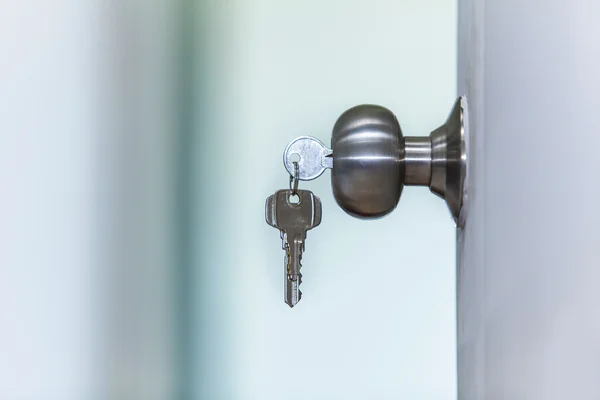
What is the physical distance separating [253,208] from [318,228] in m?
0.09

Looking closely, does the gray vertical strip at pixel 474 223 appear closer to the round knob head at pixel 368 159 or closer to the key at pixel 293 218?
the round knob head at pixel 368 159

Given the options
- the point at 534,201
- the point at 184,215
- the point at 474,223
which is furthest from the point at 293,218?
the point at 534,201

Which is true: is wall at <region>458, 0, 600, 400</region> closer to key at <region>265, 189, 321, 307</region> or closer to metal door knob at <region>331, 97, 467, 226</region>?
metal door knob at <region>331, 97, 467, 226</region>

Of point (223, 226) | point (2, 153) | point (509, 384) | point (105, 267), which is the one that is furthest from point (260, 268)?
point (509, 384)

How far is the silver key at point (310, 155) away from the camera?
0.58 meters

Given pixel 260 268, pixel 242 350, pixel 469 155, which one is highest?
pixel 469 155

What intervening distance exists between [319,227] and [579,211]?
1.63 ft

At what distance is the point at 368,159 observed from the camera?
511 mm

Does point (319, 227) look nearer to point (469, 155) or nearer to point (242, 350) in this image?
point (242, 350)

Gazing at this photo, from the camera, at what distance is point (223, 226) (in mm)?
708

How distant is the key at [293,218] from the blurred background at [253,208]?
0.07m

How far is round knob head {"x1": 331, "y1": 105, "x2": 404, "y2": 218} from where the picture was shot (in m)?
0.51

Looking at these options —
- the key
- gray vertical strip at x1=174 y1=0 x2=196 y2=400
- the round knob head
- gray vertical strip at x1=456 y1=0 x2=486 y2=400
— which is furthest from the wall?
gray vertical strip at x1=174 y1=0 x2=196 y2=400

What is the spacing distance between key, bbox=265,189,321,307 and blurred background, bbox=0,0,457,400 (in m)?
0.07
